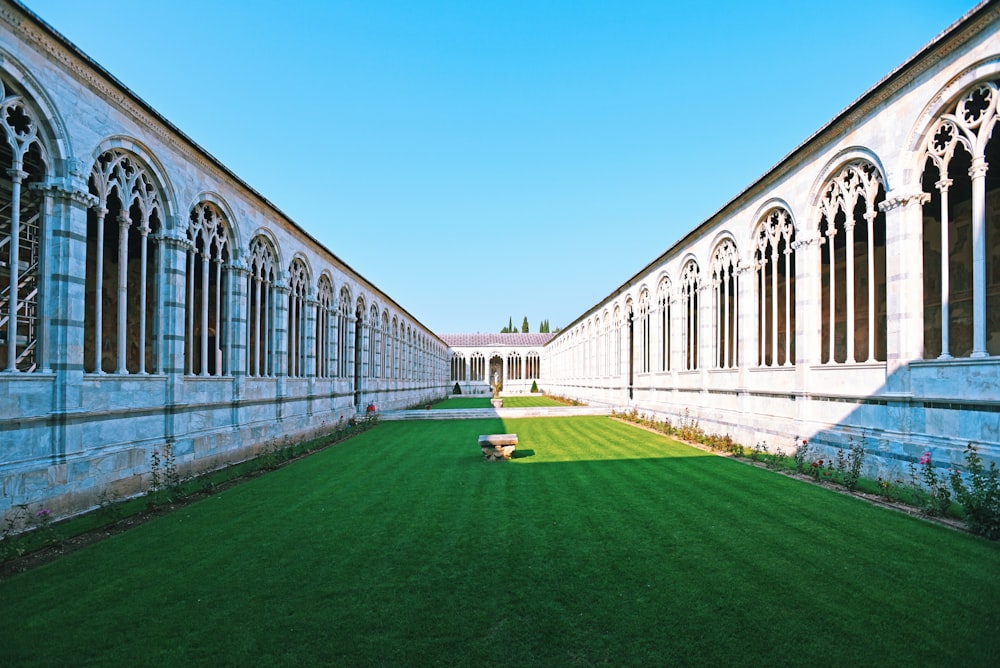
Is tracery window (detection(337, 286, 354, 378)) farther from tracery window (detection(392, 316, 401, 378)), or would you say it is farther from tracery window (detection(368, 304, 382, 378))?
tracery window (detection(392, 316, 401, 378))

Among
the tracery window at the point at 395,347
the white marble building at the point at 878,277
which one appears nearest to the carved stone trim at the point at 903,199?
the white marble building at the point at 878,277

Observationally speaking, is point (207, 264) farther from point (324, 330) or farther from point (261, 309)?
point (324, 330)

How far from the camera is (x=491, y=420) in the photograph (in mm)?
25312

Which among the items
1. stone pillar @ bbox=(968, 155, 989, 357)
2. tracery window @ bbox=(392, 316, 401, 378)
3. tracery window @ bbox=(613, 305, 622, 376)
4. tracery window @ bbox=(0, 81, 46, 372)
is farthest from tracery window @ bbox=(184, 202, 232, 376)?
tracery window @ bbox=(613, 305, 622, 376)

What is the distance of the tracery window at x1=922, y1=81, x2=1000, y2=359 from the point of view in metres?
8.45

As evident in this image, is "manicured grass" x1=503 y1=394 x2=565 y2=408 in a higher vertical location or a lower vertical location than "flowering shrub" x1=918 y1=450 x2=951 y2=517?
lower

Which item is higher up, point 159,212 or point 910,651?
point 159,212

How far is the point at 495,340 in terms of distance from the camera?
7769 centimetres

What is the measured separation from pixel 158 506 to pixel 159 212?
623 cm

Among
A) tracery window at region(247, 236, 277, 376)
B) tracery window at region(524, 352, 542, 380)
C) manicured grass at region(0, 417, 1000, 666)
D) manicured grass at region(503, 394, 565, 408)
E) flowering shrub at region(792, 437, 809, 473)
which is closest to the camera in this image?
manicured grass at region(0, 417, 1000, 666)

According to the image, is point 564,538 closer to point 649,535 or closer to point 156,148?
point 649,535

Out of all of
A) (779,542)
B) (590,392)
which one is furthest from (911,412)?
(590,392)

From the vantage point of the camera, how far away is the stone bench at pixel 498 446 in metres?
13.3

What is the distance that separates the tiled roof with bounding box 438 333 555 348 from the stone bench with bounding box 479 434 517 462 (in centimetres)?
6113
